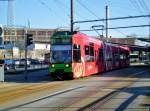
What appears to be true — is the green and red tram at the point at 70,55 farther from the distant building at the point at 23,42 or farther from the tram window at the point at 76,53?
the distant building at the point at 23,42

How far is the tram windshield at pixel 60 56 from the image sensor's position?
107 ft

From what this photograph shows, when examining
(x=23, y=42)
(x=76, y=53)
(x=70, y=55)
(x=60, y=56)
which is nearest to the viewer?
(x=70, y=55)

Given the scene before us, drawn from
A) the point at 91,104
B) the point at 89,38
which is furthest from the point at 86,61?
the point at 91,104

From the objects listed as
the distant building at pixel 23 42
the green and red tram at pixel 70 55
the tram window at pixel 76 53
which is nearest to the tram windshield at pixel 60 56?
the green and red tram at pixel 70 55

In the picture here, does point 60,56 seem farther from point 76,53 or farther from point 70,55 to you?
point 76,53

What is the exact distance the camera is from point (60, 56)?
32.8 meters

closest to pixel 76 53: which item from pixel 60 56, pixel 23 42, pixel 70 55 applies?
pixel 70 55

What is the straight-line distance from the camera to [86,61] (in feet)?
118

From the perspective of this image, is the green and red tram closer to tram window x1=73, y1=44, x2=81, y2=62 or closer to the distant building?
tram window x1=73, y1=44, x2=81, y2=62

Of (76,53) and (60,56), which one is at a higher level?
(76,53)

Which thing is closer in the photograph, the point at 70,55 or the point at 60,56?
the point at 70,55

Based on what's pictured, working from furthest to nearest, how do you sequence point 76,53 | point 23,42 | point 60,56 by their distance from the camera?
point 23,42, point 76,53, point 60,56

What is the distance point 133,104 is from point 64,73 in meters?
16.4

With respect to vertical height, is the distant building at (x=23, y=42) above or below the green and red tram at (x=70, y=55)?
above
